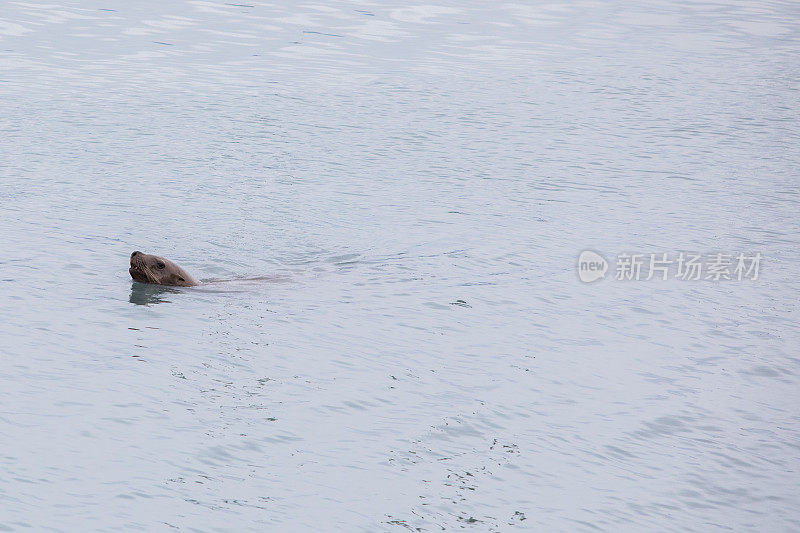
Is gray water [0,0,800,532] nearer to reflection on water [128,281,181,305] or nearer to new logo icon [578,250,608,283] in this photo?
reflection on water [128,281,181,305]

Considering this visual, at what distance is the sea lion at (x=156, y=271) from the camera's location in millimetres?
14000

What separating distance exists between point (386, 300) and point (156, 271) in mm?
2737

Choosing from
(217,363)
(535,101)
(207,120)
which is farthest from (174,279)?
(535,101)

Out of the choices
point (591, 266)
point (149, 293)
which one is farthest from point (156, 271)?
point (591, 266)

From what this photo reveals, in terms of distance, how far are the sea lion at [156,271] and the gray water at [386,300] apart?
0.77ft

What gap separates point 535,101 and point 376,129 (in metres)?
5.29

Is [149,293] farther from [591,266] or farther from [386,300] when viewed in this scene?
[591,266]

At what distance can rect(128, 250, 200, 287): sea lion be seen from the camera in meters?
14.0

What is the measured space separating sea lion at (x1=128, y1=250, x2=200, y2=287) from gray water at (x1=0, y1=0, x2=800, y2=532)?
0.23 metres

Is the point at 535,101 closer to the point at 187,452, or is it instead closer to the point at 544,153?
the point at 544,153

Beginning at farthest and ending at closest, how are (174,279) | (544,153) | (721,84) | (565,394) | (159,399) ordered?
(721,84)
(544,153)
(174,279)
(565,394)
(159,399)

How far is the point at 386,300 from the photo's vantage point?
14523 millimetres

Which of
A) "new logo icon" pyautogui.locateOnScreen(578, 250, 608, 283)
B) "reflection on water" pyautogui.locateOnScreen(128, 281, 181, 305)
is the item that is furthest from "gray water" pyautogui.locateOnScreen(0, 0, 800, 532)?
"new logo icon" pyautogui.locateOnScreen(578, 250, 608, 283)

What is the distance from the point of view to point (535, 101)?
93.6ft
